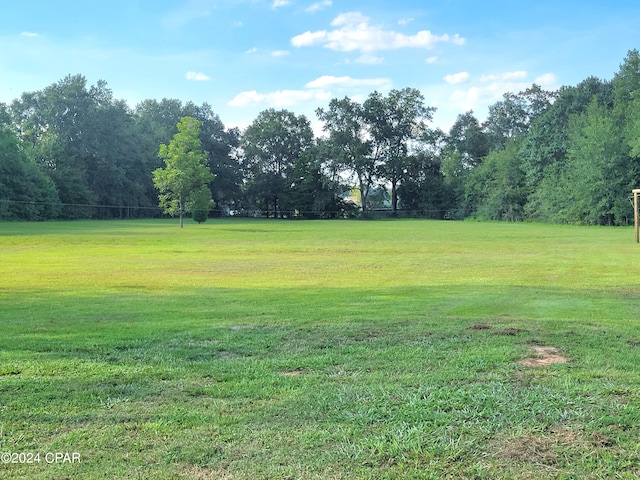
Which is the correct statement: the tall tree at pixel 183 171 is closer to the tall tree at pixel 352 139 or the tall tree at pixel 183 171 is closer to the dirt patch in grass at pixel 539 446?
the tall tree at pixel 352 139

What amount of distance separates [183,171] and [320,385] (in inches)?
1872

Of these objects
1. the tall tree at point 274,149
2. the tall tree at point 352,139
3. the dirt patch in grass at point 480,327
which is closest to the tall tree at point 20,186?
the tall tree at point 274,149

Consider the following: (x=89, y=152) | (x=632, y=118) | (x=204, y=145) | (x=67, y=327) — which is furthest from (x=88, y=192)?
(x=67, y=327)

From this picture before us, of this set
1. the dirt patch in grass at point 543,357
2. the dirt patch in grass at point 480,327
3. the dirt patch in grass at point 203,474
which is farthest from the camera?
the dirt patch in grass at point 480,327

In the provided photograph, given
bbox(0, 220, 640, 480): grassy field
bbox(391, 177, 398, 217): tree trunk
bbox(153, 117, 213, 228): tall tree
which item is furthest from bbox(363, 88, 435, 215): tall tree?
bbox(0, 220, 640, 480): grassy field

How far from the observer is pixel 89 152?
73500 mm

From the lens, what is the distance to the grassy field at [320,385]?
3.18 m

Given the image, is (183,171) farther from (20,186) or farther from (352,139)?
(352,139)

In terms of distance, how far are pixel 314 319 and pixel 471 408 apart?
150 inches

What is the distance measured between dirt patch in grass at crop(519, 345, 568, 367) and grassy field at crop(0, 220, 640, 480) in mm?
75

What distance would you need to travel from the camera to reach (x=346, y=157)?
83.2m

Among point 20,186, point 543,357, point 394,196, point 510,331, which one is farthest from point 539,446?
point 394,196

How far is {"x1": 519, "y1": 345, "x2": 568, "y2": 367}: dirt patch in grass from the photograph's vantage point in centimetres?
520

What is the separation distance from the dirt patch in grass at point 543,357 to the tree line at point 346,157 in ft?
156
